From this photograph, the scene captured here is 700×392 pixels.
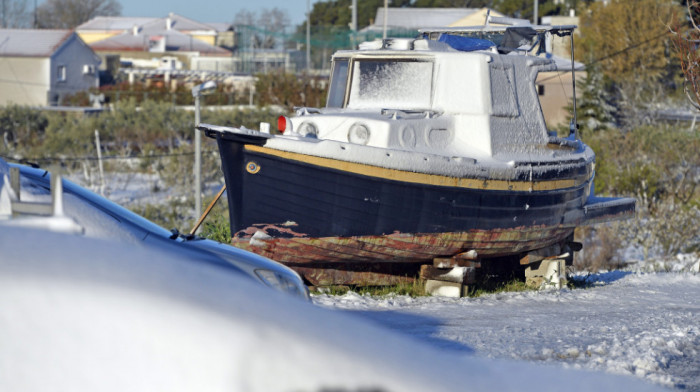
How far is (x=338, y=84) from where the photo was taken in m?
12.1

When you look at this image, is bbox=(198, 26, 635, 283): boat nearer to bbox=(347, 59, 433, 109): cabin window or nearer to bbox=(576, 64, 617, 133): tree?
bbox=(347, 59, 433, 109): cabin window

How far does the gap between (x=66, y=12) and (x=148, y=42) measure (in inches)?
1460

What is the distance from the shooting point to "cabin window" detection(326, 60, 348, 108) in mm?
12023

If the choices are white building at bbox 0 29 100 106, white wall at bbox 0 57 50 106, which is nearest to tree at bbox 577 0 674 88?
white building at bbox 0 29 100 106

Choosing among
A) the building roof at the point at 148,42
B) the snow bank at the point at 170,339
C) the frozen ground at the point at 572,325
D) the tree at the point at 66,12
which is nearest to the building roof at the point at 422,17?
the building roof at the point at 148,42

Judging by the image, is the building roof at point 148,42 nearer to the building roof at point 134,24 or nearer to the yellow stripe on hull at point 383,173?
the building roof at point 134,24

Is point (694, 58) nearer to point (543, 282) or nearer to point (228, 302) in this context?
point (543, 282)

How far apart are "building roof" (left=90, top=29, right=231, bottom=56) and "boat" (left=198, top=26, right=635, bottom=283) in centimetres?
6629

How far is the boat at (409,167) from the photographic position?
32.7 ft

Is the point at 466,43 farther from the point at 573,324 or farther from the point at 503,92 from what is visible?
the point at 573,324

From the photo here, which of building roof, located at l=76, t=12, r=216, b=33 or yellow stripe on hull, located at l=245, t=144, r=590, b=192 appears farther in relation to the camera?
Answer: building roof, located at l=76, t=12, r=216, b=33

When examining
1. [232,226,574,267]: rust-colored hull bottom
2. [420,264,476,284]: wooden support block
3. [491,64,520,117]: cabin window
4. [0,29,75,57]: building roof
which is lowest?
[420,264,476,284]: wooden support block

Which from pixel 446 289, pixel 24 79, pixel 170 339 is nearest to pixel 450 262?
pixel 446 289

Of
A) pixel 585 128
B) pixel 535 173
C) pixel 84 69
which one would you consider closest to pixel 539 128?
pixel 535 173
